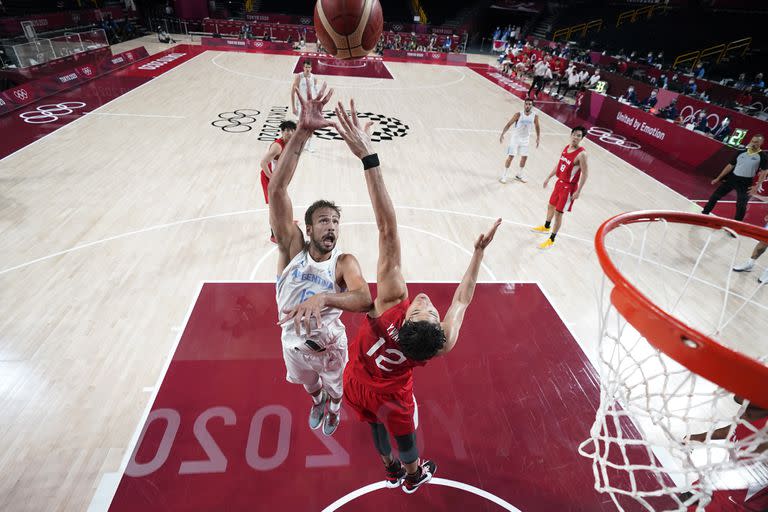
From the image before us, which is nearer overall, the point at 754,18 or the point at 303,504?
the point at 303,504

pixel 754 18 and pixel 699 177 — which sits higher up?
pixel 754 18

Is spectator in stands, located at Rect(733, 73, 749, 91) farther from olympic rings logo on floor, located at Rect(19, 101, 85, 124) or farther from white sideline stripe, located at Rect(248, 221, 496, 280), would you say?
olympic rings logo on floor, located at Rect(19, 101, 85, 124)

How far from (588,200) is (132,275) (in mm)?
7462

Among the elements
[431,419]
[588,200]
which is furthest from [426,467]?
[588,200]

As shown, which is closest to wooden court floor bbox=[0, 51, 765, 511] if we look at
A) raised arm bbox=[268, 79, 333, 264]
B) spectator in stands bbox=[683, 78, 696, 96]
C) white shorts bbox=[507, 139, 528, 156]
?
white shorts bbox=[507, 139, 528, 156]

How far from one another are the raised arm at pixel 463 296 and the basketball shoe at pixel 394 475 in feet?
3.36

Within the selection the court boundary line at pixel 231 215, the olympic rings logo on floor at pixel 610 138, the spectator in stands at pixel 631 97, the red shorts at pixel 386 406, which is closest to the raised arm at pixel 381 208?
the red shorts at pixel 386 406

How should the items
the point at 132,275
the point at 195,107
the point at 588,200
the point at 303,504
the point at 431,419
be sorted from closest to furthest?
the point at 303,504, the point at 431,419, the point at 132,275, the point at 588,200, the point at 195,107

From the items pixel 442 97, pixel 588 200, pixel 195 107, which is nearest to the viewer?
pixel 588 200

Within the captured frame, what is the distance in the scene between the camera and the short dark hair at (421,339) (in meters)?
1.99

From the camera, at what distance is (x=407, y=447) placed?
251 cm

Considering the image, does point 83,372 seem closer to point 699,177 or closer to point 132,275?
point 132,275

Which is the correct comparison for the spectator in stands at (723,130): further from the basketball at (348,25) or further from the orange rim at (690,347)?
the orange rim at (690,347)

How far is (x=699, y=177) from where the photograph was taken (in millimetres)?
9375
